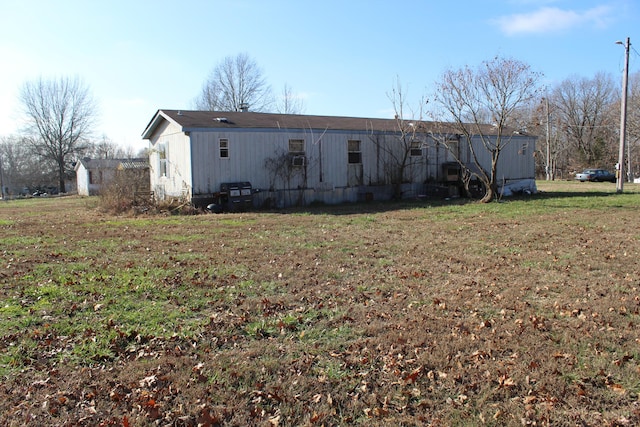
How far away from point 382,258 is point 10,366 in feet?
18.3

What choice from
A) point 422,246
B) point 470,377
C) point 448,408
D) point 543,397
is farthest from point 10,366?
point 422,246

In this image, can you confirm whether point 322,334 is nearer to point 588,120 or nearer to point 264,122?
point 264,122

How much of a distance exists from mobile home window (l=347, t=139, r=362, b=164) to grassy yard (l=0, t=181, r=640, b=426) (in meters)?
10.7

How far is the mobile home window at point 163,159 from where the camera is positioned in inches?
749

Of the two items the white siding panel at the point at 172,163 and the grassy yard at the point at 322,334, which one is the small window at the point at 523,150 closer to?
the grassy yard at the point at 322,334

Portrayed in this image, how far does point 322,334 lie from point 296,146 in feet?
47.3

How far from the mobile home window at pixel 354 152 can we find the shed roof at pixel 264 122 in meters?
0.58

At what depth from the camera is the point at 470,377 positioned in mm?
3719

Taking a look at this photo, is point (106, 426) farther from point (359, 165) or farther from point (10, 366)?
point (359, 165)

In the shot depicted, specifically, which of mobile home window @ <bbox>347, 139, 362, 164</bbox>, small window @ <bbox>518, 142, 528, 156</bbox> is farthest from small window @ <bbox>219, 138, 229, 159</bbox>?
small window @ <bbox>518, 142, 528, 156</bbox>

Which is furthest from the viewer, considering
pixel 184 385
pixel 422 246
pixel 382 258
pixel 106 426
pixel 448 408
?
pixel 422 246

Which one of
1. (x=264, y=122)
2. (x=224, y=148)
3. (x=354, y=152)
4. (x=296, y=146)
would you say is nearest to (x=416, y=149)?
(x=354, y=152)

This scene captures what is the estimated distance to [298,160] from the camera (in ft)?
60.2

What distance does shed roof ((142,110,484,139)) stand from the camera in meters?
17.0
